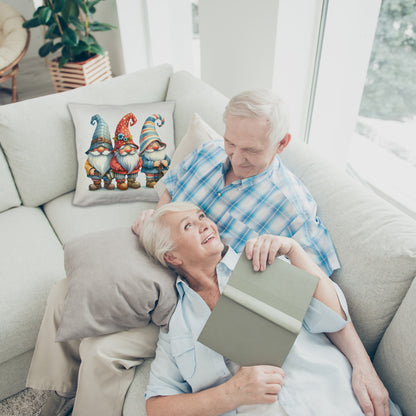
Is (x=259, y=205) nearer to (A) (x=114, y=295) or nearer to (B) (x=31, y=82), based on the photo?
(A) (x=114, y=295)

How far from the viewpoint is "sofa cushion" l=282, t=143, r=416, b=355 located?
0.94 m

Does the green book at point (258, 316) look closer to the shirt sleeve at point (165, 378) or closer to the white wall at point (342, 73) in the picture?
the shirt sleeve at point (165, 378)

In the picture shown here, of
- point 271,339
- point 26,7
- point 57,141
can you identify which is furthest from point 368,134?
point 26,7

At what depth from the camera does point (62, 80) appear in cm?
297

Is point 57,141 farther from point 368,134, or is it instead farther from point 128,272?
point 368,134

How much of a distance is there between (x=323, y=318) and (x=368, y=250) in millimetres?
241

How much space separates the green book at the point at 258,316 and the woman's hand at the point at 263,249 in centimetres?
3

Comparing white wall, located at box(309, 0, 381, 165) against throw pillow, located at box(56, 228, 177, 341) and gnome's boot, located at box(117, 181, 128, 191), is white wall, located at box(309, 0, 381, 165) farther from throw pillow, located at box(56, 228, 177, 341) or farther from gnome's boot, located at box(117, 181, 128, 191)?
throw pillow, located at box(56, 228, 177, 341)

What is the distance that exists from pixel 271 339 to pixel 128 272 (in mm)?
465

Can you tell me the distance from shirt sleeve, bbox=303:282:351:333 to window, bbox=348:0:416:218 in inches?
39.8

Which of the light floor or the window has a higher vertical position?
the window

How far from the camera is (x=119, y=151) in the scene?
1.62 meters

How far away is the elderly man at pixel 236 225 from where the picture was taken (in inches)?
41.0

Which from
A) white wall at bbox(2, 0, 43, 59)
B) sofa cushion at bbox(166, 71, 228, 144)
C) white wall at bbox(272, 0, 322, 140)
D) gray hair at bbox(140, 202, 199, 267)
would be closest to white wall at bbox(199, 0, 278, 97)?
white wall at bbox(272, 0, 322, 140)
